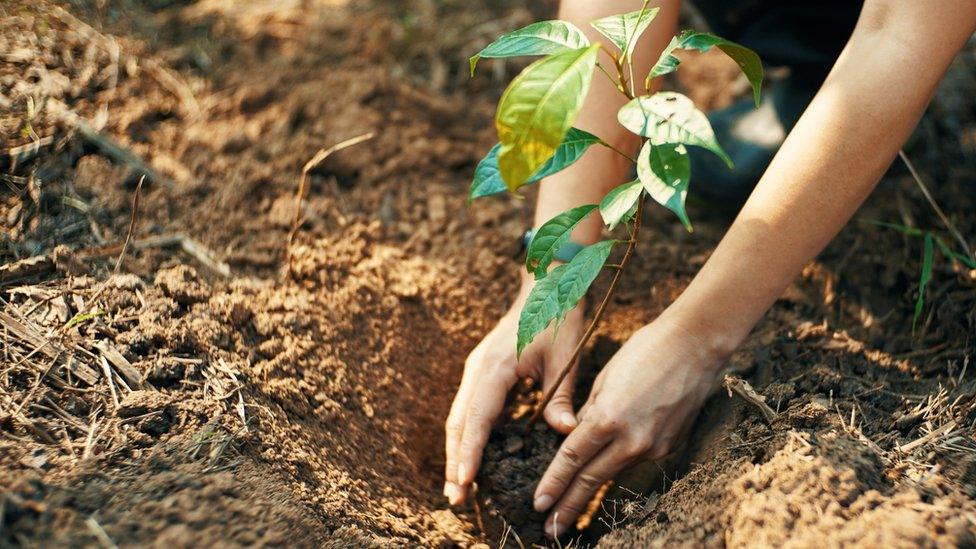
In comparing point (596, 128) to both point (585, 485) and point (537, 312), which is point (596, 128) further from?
point (585, 485)

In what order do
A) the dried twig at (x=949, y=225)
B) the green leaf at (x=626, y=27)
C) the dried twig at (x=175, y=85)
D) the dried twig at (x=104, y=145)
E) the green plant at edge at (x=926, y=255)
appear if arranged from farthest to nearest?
1. the dried twig at (x=175, y=85)
2. the dried twig at (x=104, y=145)
3. the dried twig at (x=949, y=225)
4. the green plant at edge at (x=926, y=255)
5. the green leaf at (x=626, y=27)

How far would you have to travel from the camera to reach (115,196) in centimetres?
190

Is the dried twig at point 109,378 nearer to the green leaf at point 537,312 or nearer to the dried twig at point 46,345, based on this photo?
the dried twig at point 46,345

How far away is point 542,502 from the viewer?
5.07 ft

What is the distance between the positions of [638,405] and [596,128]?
63 cm

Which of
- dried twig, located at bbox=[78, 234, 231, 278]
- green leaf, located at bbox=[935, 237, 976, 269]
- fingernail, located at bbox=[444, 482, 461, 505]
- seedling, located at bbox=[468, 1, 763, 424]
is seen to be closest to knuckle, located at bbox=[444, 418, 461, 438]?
fingernail, located at bbox=[444, 482, 461, 505]

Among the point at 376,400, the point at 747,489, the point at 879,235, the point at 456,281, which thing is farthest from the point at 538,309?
the point at 879,235

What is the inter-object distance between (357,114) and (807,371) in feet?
4.66

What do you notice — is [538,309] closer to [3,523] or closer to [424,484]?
[424,484]

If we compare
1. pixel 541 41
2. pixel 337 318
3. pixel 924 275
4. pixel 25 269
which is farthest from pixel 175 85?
pixel 924 275

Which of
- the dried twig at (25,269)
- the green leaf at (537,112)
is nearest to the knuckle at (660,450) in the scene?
the green leaf at (537,112)

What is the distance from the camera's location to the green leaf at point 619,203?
46.3 inches

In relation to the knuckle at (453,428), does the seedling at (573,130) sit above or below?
above

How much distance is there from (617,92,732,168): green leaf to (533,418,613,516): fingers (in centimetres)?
61
